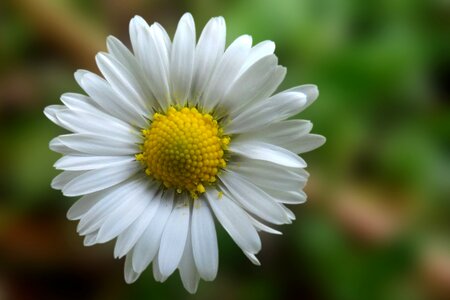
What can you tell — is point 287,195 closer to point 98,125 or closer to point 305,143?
point 305,143

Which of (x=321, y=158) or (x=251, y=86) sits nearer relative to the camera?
(x=251, y=86)

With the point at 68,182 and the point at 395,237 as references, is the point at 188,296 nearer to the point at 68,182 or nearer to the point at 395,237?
the point at 395,237

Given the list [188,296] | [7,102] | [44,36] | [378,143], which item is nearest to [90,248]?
[188,296]

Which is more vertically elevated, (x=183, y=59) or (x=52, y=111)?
(x=183, y=59)

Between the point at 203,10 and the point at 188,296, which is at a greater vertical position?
the point at 203,10

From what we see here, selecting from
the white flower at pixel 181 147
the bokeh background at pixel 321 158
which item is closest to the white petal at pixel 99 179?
the white flower at pixel 181 147

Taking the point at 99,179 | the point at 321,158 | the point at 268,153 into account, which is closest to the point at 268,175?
the point at 268,153

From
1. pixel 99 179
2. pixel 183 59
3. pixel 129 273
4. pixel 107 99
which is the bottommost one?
pixel 129 273
